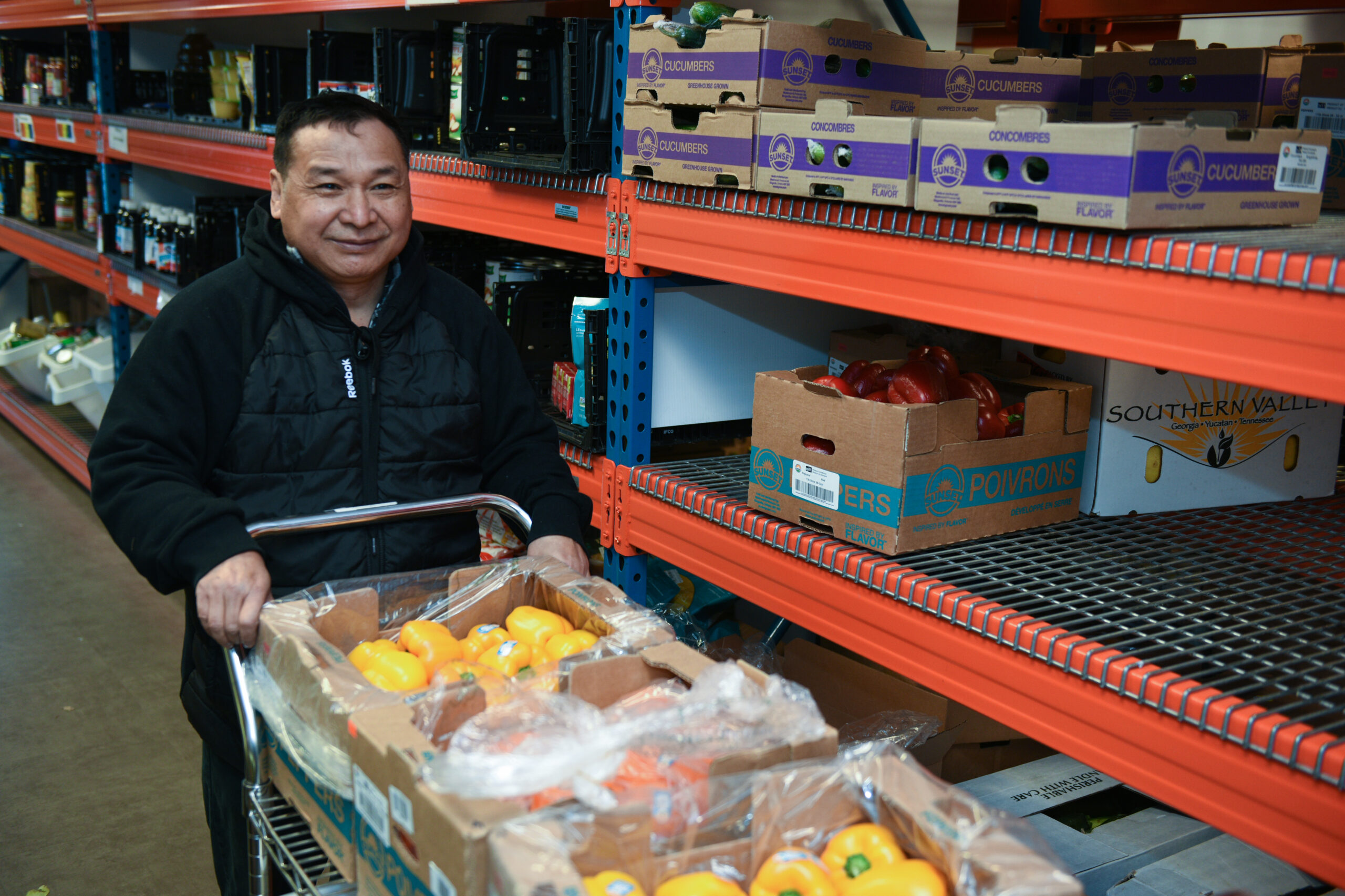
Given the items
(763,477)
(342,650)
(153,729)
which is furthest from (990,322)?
(153,729)

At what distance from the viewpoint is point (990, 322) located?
1.44 meters

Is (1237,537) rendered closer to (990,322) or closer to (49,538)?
(990,322)

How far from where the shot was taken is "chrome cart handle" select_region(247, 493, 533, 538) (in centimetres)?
172

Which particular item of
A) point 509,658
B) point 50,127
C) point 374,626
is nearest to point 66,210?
point 50,127

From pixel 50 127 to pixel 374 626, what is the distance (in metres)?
4.70

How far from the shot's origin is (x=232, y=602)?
5.17 feet

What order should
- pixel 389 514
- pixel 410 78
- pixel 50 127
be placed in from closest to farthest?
1. pixel 389 514
2. pixel 410 78
3. pixel 50 127

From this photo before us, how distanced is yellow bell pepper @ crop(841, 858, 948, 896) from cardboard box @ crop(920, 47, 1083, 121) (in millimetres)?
1485

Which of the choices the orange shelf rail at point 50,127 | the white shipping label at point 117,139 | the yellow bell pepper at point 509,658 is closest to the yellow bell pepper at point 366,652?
the yellow bell pepper at point 509,658

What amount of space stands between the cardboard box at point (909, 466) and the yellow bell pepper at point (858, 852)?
2.13 feet

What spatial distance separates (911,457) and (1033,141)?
19.6 inches

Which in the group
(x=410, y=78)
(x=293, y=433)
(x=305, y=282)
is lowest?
(x=293, y=433)

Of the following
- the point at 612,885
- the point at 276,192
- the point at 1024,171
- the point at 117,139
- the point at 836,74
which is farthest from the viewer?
the point at 117,139

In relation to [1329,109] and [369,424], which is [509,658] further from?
[1329,109]
